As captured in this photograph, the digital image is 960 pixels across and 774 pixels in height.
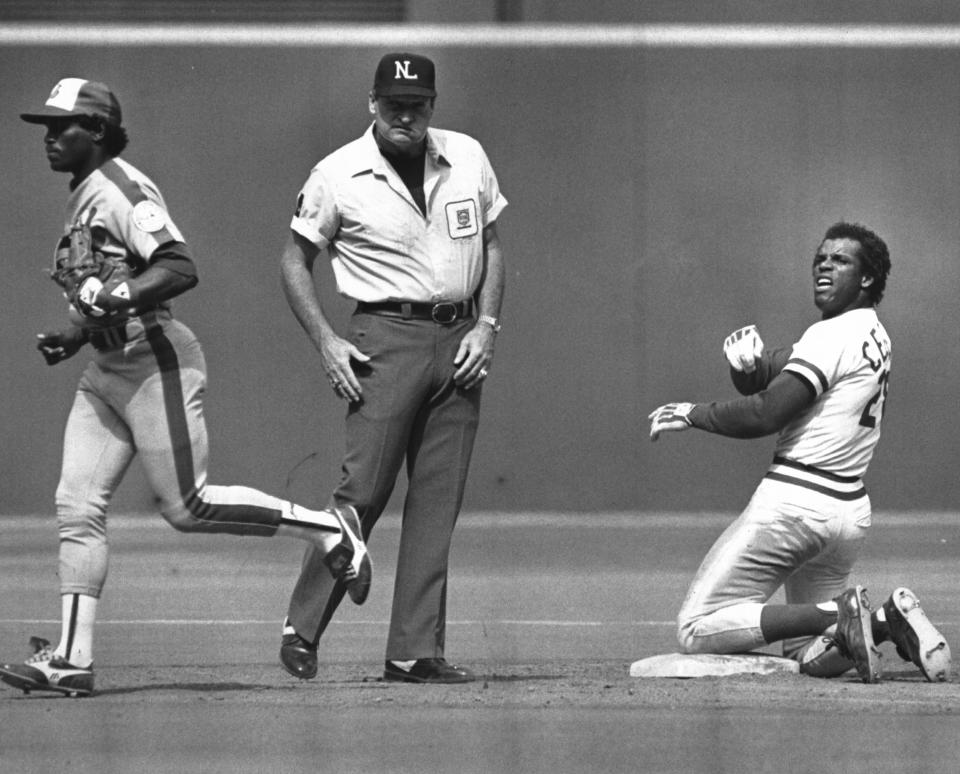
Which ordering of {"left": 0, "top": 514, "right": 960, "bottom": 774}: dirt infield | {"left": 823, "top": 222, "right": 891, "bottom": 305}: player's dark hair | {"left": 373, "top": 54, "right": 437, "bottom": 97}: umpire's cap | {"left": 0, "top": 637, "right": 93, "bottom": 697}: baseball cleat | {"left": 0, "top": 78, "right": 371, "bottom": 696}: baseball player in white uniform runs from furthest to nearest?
{"left": 823, "top": 222, "right": 891, "bottom": 305}: player's dark hair
{"left": 373, "top": 54, "right": 437, "bottom": 97}: umpire's cap
{"left": 0, "top": 78, "right": 371, "bottom": 696}: baseball player in white uniform
{"left": 0, "top": 637, "right": 93, "bottom": 697}: baseball cleat
{"left": 0, "top": 514, "right": 960, "bottom": 774}: dirt infield

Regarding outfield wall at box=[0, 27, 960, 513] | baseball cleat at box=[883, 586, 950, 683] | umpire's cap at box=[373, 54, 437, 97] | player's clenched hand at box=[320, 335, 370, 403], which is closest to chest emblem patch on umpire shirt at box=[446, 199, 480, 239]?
umpire's cap at box=[373, 54, 437, 97]

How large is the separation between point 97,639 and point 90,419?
2.16 m

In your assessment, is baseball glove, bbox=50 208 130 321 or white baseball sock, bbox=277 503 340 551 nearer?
→ baseball glove, bbox=50 208 130 321

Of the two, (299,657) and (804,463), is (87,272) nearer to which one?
(299,657)

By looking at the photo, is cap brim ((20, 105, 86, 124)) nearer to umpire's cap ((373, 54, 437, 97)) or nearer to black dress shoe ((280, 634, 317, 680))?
umpire's cap ((373, 54, 437, 97))

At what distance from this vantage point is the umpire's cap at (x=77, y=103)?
20.2ft

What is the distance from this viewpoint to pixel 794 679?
21.4 feet

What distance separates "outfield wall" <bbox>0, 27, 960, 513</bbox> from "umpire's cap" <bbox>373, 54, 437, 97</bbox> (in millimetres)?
6383

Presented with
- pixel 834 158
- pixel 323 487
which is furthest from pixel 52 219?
pixel 834 158

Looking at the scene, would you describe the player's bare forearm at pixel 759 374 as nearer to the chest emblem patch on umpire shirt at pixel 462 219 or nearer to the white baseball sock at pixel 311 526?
the chest emblem patch on umpire shirt at pixel 462 219

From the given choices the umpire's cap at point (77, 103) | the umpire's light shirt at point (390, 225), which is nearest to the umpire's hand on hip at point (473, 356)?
the umpire's light shirt at point (390, 225)

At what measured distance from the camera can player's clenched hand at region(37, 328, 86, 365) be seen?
618 centimetres

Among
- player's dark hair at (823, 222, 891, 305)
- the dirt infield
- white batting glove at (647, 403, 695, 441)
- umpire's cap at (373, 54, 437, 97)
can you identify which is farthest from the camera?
player's dark hair at (823, 222, 891, 305)

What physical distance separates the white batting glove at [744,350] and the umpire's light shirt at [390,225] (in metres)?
0.95
